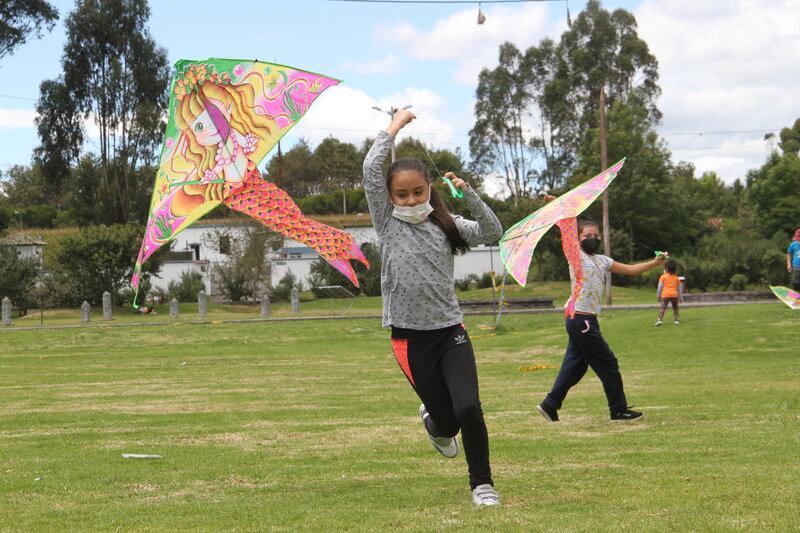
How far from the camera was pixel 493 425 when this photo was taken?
10.4 meters

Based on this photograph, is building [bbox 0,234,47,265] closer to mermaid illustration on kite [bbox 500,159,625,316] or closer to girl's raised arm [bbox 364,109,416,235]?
mermaid illustration on kite [bbox 500,159,625,316]

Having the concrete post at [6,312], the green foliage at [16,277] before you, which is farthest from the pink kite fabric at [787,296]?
the green foliage at [16,277]

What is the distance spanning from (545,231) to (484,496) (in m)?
5.43

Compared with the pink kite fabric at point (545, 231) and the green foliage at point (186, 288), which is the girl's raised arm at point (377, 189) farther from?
the green foliage at point (186, 288)

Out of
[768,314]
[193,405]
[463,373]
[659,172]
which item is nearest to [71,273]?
[659,172]

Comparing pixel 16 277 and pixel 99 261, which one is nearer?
pixel 16 277

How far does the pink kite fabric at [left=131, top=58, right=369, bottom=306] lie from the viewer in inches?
426

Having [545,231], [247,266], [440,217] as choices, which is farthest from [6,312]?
[440,217]

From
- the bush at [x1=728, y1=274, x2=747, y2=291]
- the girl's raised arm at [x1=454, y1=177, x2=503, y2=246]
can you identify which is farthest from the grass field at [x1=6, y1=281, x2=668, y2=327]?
the girl's raised arm at [x1=454, y1=177, x2=503, y2=246]

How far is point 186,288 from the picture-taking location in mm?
59250

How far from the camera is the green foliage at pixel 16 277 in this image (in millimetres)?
52344

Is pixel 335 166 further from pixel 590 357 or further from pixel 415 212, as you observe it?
pixel 415 212

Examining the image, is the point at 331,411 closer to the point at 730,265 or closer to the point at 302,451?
the point at 302,451

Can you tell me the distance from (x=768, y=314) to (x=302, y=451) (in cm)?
2051
